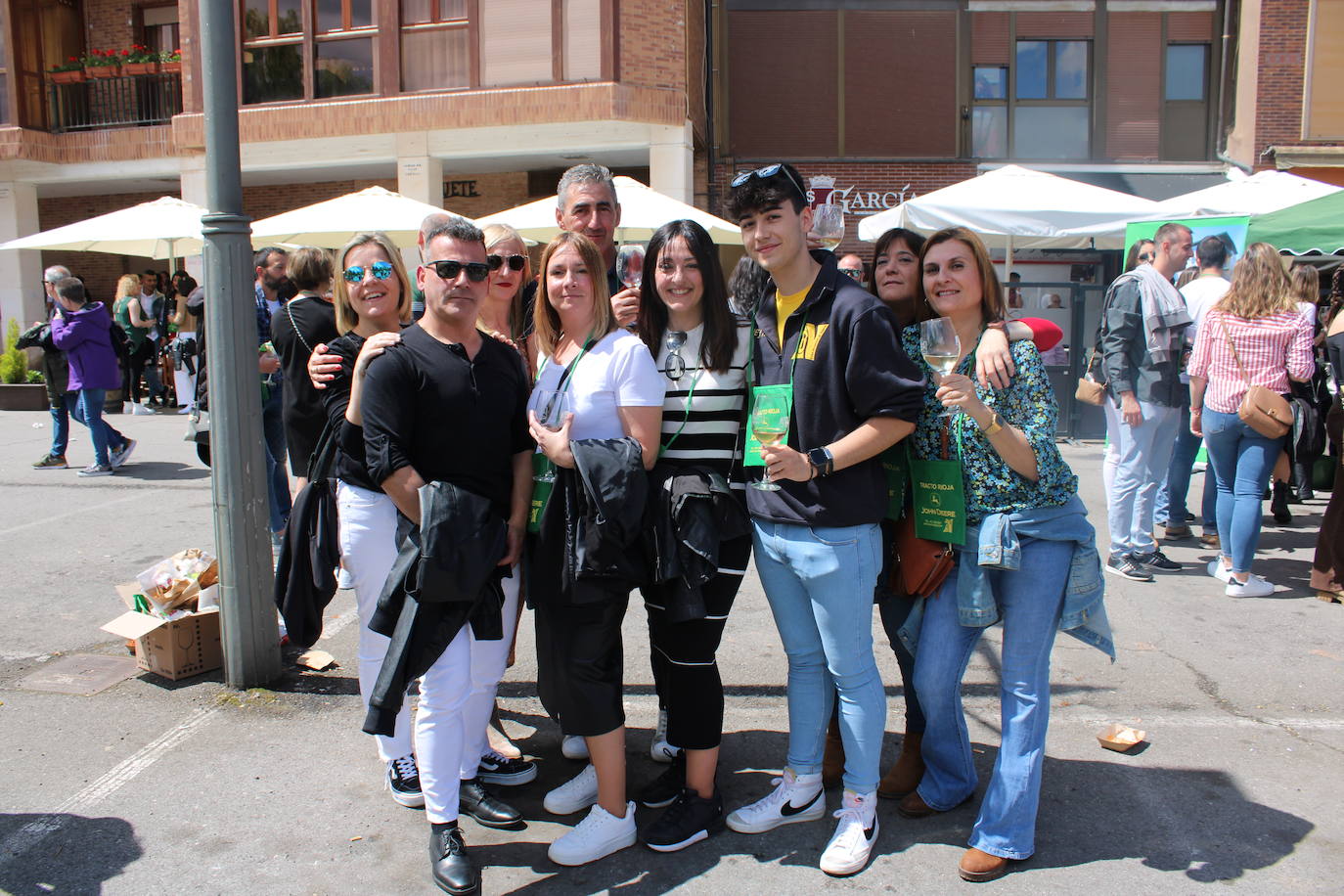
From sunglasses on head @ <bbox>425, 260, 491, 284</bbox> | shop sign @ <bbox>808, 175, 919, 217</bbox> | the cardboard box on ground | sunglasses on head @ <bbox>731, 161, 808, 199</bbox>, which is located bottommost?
the cardboard box on ground

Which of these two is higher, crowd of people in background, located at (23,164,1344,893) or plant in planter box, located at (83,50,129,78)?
plant in planter box, located at (83,50,129,78)

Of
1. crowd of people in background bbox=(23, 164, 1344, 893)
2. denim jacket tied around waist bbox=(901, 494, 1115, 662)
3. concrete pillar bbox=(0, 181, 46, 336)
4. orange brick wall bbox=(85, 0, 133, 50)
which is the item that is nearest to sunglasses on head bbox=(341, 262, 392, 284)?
crowd of people in background bbox=(23, 164, 1344, 893)

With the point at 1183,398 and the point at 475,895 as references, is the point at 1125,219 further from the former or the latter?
the point at 475,895

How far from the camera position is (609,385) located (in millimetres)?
2941

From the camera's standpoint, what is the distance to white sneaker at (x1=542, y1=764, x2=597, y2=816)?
10.9ft

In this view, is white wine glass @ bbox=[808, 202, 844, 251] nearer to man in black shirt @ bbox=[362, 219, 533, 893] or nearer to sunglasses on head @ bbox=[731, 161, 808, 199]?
sunglasses on head @ bbox=[731, 161, 808, 199]

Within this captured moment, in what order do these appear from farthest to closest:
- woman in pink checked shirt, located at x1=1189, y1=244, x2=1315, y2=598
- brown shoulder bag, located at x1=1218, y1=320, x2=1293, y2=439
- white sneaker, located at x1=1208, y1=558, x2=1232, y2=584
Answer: white sneaker, located at x1=1208, y1=558, x2=1232, y2=584
woman in pink checked shirt, located at x1=1189, y1=244, x2=1315, y2=598
brown shoulder bag, located at x1=1218, y1=320, x2=1293, y2=439

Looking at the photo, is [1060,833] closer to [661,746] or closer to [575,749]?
[661,746]

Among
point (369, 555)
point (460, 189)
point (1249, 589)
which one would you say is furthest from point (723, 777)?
point (460, 189)

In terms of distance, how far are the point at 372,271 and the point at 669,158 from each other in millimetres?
12879

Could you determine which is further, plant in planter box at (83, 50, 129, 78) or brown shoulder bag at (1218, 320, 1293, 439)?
plant in planter box at (83, 50, 129, 78)

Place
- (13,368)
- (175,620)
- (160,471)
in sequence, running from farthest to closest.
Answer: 1. (13,368)
2. (160,471)
3. (175,620)

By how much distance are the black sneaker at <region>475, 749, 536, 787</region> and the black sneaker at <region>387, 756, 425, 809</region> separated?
22cm

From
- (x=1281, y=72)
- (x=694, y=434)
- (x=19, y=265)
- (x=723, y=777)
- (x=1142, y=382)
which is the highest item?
(x=1281, y=72)
